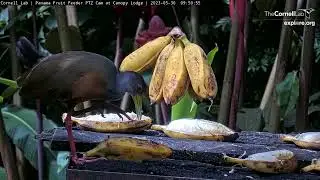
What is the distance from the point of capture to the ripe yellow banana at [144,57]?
1.10 meters

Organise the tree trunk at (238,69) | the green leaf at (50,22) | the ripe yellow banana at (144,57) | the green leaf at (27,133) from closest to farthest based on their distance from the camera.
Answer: the ripe yellow banana at (144,57)
the tree trunk at (238,69)
the green leaf at (27,133)
the green leaf at (50,22)

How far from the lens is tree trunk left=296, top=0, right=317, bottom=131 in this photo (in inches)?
59.9

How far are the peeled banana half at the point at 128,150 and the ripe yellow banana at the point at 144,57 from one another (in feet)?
0.58

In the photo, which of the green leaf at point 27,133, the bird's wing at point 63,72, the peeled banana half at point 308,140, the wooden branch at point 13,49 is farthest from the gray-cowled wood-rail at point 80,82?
the wooden branch at point 13,49

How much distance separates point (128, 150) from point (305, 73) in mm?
724

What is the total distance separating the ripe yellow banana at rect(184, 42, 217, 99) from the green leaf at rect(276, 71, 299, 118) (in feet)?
2.02

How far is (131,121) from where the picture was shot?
3.97 feet

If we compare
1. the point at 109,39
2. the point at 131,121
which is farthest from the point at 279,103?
the point at 109,39

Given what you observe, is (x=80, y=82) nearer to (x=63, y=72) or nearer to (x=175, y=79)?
(x=63, y=72)

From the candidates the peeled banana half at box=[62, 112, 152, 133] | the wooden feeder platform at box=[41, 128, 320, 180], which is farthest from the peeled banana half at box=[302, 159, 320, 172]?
the peeled banana half at box=[62, 112, 152, 133]

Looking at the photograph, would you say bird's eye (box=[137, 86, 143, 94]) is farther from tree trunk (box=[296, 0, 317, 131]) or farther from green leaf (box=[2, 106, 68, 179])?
green leaf (box=[2, 106, 68, 179])

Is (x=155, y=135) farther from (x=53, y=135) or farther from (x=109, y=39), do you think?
(x=109, y=39)

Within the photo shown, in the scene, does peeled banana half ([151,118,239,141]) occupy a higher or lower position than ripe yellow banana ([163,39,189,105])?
lower

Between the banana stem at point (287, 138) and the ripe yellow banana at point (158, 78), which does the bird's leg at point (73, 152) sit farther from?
the banana stem at point (287, 138)
